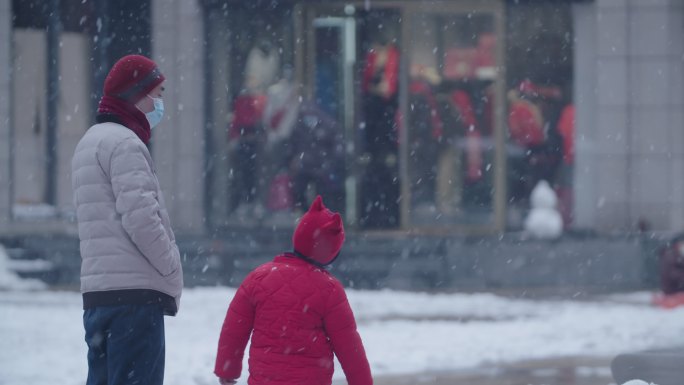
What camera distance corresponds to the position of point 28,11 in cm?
1513

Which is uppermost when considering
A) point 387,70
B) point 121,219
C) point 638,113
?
point 387,70

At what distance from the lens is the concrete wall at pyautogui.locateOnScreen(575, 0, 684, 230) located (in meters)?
14.5

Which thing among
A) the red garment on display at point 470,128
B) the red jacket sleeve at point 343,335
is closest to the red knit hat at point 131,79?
the red jacket sleeve at point 343,335

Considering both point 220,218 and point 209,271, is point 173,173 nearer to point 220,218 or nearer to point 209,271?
point 220,218

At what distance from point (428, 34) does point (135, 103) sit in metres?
10.9

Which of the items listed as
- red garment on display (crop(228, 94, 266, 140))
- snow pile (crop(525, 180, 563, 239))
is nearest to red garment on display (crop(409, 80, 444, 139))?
snow pile (crop(525, 180, 563, 239))

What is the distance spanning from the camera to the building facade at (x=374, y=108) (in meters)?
14.6

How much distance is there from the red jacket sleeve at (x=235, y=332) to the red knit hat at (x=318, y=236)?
0.26 meters

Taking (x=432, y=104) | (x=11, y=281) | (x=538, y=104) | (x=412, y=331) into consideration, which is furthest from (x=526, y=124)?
(x=11, y=281)

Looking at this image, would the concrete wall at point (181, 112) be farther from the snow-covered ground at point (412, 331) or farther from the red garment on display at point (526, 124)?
the red garment on display at point (526, 124)

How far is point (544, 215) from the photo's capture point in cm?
1438

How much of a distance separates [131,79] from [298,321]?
3.84 feet

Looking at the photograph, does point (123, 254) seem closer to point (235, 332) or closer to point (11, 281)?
point (235, 332)

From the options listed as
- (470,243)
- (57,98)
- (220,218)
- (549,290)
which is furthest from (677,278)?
(57,98)
